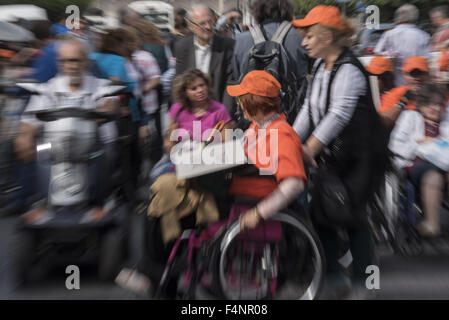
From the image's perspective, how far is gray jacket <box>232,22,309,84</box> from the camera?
4477mm

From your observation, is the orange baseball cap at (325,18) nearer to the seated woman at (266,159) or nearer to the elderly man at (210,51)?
the seated woman at (266,159)

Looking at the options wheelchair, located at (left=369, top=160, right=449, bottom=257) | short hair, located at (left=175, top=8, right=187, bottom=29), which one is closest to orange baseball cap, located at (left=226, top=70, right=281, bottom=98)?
wheelchair, located at (left=369, top=160, right=449, bottom=257)

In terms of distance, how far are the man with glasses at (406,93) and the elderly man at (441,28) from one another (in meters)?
1.55

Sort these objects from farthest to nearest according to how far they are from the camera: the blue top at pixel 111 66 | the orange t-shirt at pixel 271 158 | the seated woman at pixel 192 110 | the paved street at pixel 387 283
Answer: the blue top at pixel 111 66 < the seated woman at pixel 192 110 < the paved street at pixel 387 283 < the orange t-shirt at pixel 271 158

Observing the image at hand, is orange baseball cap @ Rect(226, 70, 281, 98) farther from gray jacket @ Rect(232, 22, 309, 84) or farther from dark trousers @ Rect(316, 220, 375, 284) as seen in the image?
gray jacket @ Rect(232, 22, 309, 84)

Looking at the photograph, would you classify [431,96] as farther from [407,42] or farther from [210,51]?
[407,42]

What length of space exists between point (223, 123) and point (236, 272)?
3.71 ft

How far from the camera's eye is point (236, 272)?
324 cm

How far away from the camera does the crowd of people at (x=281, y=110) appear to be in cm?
329

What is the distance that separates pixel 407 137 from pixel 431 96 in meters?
0.36

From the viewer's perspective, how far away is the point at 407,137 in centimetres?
460

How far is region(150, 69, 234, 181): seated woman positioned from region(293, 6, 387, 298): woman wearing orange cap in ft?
3.04

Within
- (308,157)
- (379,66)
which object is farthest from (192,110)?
(379,66)

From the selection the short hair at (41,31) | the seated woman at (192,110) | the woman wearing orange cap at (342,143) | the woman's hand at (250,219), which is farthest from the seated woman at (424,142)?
the short hair at (41,31)
